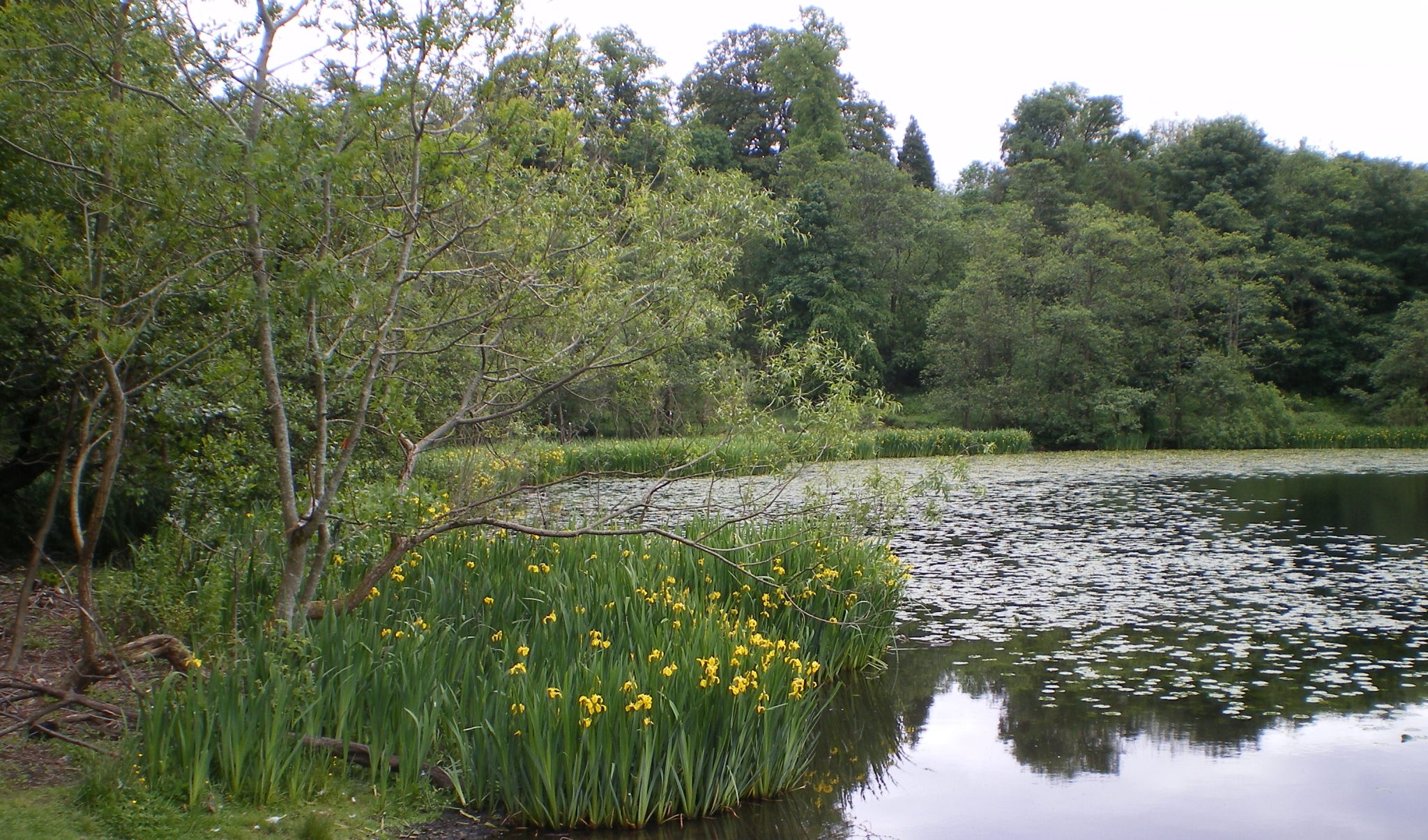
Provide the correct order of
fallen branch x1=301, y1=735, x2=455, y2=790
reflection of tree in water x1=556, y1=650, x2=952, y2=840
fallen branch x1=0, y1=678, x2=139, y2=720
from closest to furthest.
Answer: fallen branch x1=0, y1=678, x2=139, y2=720, fallen branch x1=301, y1=735, x2=455, y2=790, reflection of tree in water x1=556, y1=650, x2=952, y2=840

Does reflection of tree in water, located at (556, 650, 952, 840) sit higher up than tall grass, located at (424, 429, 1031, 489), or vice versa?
tall grass, located at (424, 429, 1031, 489)

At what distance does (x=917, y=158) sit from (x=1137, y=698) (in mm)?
53243

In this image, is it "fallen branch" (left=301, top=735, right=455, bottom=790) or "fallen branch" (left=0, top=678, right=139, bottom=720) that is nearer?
"fallen branch" (left=0, top=678, right=139, bottom=720)

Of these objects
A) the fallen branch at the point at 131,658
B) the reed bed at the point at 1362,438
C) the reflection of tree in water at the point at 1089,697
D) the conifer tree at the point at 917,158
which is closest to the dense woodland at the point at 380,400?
the fallen branch at the point at 131,658

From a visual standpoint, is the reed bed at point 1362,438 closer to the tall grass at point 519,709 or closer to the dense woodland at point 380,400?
the dense woodland at point 380,400

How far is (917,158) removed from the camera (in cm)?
5722

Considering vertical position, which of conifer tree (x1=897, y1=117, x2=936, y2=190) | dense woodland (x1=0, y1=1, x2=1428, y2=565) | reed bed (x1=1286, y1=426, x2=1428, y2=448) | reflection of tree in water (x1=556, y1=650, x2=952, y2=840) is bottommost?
reflection of tree in water (x1=556, y1=650, x2=952, y2=840)

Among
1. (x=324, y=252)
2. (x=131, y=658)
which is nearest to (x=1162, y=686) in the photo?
(x=324, y=252)

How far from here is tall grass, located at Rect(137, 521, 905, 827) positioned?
4.42 meters

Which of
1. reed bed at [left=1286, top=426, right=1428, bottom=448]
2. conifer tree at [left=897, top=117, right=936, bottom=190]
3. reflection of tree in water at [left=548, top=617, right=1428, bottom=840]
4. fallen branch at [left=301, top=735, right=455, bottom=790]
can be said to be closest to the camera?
→ fallen branch at [left=301, top=735, right=455, bottom=790]

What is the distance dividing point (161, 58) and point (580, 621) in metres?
3.74

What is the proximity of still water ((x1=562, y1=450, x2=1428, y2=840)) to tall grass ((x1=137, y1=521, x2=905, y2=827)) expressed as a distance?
36cm

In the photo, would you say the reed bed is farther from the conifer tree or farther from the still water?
the conifer tree

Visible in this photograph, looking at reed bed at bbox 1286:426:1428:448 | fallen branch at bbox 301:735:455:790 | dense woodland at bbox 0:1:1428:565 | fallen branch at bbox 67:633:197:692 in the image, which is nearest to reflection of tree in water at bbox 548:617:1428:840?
fallen branch at bbox 301:735:455:790
